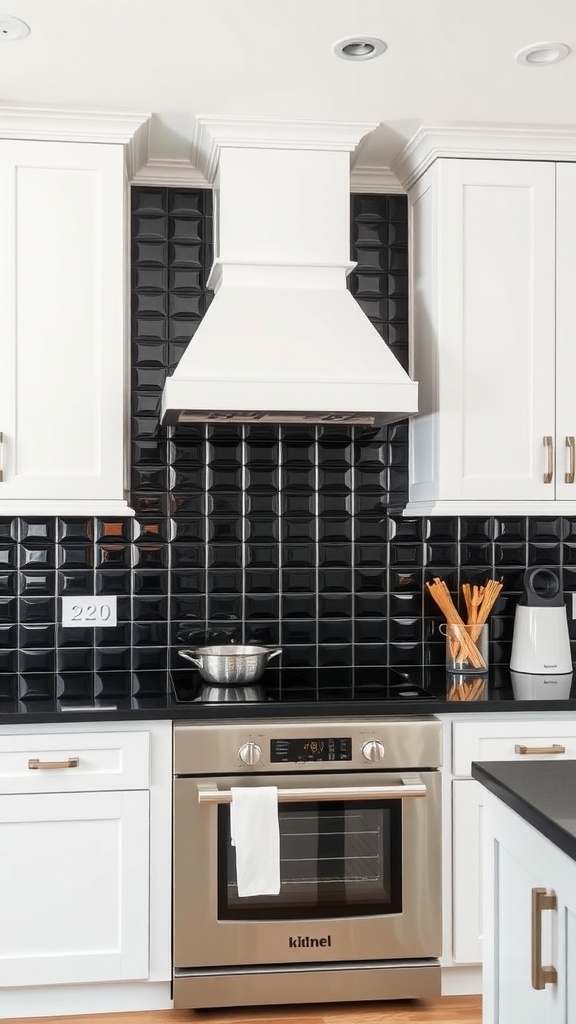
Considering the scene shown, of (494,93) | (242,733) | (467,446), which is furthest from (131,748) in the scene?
(494,93)

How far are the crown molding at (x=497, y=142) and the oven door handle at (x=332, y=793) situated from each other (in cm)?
184

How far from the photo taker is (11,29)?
2322mm

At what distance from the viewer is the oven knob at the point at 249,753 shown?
103 inches

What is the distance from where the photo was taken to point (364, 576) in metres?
3.32

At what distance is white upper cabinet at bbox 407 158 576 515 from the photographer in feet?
9.73

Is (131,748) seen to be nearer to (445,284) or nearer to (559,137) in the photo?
(445,284)

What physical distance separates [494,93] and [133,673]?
2040 mm

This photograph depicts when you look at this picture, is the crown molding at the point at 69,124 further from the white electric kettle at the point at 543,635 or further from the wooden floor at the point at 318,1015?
the wooden floor at the point at 318,1015

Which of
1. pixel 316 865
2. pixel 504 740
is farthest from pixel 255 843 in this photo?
pixel 504 740

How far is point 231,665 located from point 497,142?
1.76 metres

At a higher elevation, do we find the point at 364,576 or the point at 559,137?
the point at 559,137

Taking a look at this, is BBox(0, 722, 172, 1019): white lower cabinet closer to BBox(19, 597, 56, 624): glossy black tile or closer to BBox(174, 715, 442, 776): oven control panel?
BBox(174, 715, 442, 776): oven control panel

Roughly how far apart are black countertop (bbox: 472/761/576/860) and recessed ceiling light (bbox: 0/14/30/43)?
1928mm

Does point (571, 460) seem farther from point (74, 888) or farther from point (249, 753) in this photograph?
point (74, 888)
